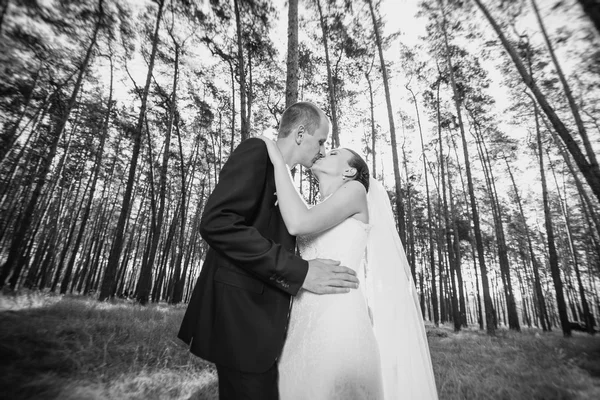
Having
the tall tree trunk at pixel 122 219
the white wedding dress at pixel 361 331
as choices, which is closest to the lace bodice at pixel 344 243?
the white wedding dress at pixel 361 331

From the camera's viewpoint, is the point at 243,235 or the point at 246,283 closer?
the point at 243,235

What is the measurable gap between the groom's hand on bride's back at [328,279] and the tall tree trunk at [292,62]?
4.73 metres

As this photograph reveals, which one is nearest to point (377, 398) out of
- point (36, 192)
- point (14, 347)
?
point (14, 347)

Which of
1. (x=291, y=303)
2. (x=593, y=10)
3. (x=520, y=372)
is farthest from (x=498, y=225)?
(x=291, y=303)

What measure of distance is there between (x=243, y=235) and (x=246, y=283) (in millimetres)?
285

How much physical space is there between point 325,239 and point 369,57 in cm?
1597

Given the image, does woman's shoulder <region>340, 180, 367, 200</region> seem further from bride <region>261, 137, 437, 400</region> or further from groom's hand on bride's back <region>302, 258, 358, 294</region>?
groom's hand on bride's back <region>302, 258, 358, 294</region>

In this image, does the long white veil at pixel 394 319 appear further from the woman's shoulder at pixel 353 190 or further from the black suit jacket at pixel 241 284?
the black suit jacket at pixel 241 284

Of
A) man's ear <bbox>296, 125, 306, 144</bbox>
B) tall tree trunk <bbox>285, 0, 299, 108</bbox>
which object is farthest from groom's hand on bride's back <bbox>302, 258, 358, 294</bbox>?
tall tree trunk <bbox>285, 0, 299, 108</bbox>

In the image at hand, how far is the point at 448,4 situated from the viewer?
1137 cm

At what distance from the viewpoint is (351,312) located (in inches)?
51.9

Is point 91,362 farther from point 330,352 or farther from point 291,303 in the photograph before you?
point 330,352

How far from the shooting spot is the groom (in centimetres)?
119

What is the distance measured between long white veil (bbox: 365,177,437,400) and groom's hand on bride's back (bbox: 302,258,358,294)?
17.5 inches
